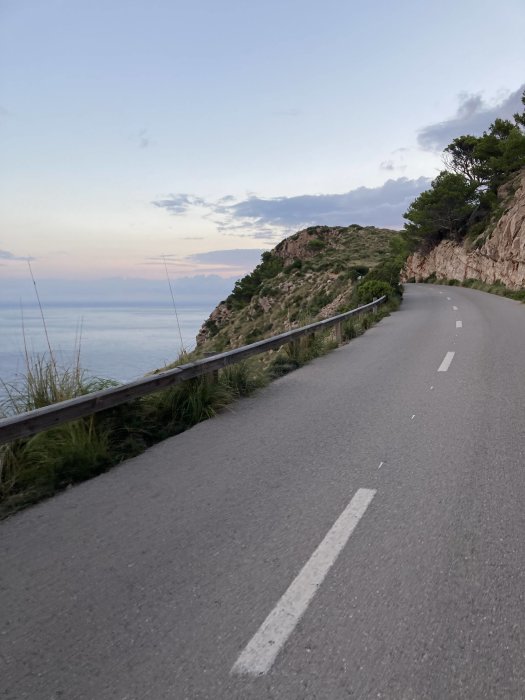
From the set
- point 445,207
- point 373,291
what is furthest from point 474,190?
point 373,291

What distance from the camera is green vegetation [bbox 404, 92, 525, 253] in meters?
43.2

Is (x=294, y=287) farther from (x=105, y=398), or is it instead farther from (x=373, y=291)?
(x=105, y=398)

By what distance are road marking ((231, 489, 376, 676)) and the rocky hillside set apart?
59.2ft

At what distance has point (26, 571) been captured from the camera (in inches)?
127

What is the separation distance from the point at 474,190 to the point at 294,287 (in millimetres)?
20261

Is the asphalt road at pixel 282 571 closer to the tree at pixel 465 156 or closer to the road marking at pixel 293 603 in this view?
the road marking at pixel 293 603

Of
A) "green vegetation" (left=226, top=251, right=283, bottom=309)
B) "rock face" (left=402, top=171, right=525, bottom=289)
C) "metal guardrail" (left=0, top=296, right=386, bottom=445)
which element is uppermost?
"rock face" (left=402, top=171, right=525, bottom=289)

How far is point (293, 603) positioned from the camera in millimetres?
2770

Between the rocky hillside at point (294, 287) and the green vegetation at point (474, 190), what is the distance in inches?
324

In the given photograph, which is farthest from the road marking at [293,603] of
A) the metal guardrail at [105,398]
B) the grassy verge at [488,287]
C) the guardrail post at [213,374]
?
the grassy verge at [488,287]

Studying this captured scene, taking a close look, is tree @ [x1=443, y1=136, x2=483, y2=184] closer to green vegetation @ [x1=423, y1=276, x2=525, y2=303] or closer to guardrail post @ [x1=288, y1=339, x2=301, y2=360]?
green vegetation @ [x1=423, y1=276, x2=525, y2=303]

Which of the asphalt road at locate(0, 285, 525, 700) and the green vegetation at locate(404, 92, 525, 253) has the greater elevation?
the green vegetation at locate(404, 92, 525, 253)

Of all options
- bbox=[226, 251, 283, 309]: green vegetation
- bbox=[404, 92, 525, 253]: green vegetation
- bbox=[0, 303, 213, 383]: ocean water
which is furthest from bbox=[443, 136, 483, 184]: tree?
bbox=[0, 303, 213, 383]: ocean water

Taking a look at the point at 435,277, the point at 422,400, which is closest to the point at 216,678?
the point at 422,400
